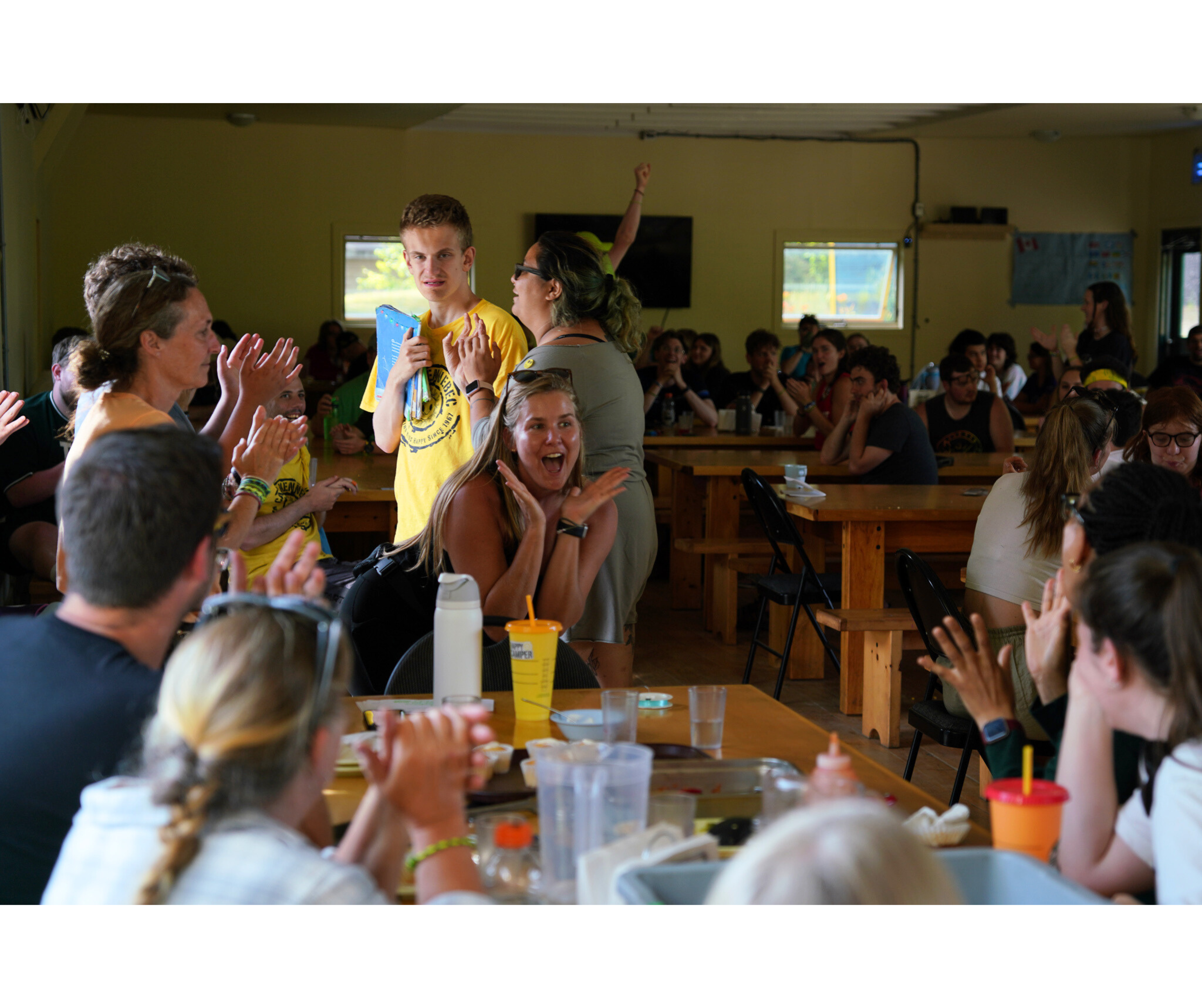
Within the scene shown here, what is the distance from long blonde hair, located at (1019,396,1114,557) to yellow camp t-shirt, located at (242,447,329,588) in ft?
6.74

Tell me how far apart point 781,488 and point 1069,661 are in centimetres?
297

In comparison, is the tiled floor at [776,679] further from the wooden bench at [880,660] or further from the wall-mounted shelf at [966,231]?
the wall-mounted shelf at [966,231]

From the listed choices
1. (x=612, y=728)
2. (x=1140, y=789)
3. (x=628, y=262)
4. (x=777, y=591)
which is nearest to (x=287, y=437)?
(x=612, y=728)

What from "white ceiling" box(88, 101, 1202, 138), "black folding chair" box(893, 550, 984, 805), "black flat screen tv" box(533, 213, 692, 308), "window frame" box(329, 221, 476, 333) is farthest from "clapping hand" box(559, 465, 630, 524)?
"black flat screen tv" box(533, 213, 692, 308)

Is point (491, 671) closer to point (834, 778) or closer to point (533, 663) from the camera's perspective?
point (533, 663)

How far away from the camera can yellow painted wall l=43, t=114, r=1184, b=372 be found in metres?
11.0

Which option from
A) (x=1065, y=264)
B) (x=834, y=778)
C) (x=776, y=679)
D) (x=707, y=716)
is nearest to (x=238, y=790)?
(x=834, y=778)

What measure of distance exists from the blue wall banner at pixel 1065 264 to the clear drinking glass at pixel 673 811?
11.9 metres

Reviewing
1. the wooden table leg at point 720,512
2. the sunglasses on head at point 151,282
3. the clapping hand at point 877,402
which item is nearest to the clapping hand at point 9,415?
the sunglasses on head at point 151,282

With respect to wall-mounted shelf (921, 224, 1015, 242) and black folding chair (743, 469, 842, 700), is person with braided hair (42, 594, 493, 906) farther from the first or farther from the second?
wall-mounted shelf (921, 224, 1015, 242)

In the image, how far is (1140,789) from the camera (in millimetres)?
1539

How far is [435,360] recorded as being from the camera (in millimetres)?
3369
